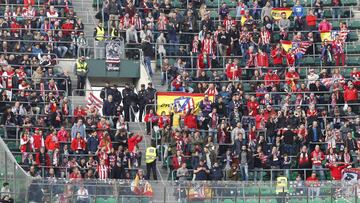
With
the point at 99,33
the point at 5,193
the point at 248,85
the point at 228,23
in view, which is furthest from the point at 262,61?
the point at 5,193

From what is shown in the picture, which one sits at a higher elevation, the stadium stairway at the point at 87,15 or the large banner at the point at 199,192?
the stadium stairway at the point at 87,15

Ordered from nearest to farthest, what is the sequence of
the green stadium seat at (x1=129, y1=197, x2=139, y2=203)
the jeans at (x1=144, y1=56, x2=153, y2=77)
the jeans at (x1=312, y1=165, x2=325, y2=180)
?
the green stadium seat at (x1=129, y1=197, x2=139, y2=203) < the jeans at (x1=312, y1=165, x2=325, y2=180) < the jeans at (x1=144, y1=56, x2=153, y2=77)

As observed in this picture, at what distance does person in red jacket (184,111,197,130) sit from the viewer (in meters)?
60.4

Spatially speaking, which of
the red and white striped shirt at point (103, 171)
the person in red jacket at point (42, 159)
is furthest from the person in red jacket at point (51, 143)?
the red and white striped shirt at point (103, 171)

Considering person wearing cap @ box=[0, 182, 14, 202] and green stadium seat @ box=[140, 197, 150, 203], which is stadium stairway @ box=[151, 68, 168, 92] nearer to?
green stadium seat @ box=[140, 197, 150, 203]

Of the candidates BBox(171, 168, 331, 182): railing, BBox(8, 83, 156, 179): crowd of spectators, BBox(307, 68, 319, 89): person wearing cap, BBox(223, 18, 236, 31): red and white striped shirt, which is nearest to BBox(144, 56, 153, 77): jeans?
BBox(8, 83, 156, 179): crowd of spectators

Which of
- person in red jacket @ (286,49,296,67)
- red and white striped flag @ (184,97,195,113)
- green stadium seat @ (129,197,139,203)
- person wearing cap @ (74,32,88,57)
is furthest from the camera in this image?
person in red jacket @ (286,49,296,67)

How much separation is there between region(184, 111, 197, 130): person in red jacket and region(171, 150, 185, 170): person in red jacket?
7.08 ft

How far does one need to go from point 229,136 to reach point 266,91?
4.07 m

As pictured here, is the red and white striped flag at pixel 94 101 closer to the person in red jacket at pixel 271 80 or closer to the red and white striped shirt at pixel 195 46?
the red and white striped shirt at pixel 195 46

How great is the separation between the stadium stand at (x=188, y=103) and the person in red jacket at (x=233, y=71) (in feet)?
0.11

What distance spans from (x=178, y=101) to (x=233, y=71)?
9.57ft

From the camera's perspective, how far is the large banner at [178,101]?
6181cm

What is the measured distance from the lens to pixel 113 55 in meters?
65.1
